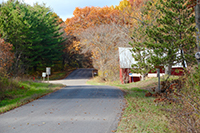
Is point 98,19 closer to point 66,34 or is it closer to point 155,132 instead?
point 66,34

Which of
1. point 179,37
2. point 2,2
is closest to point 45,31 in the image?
point 2,2

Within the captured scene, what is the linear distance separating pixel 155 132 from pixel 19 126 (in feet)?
16.9

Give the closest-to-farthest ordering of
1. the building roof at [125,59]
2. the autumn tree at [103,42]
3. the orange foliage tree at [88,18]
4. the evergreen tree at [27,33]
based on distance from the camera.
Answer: the evergreen tree at [27,33] → the building roof at [125,59] → the autumn tree at [103,42] → the orange foliage tree at [88,18]

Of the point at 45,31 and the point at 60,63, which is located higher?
the point at 45,31

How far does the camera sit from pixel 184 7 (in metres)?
14.5

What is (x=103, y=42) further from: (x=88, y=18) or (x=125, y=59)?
(x=125, y=59)

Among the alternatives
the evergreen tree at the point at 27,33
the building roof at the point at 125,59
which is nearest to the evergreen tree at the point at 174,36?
the building roof at the point at 125,59

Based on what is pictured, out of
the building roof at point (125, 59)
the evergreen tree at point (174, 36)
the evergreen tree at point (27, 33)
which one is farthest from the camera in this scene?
the building roof at point (125, 59)

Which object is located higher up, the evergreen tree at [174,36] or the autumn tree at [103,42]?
the autumn tree at [103,42]

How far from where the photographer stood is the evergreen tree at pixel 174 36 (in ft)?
47.3

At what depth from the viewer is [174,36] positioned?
597 inches

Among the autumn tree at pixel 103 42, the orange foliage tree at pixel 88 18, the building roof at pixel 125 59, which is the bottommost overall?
the building roof at pixel 125 59

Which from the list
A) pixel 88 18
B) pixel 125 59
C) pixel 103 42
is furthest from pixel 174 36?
pixel 88 18

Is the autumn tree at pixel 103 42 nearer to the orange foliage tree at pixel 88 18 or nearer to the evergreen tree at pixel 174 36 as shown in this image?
the orange foliage tree at pixel 88 18
